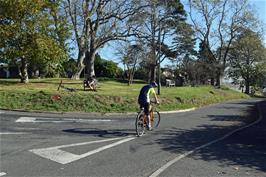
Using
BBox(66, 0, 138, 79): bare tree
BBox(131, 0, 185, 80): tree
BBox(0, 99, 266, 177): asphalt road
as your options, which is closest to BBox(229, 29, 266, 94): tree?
BBox(131, 0, 185, 80): tree

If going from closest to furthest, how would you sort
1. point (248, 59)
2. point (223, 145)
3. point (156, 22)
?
point (223, 145) < point (156, 22) < point (248, 59)

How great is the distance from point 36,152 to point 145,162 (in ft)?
8.20

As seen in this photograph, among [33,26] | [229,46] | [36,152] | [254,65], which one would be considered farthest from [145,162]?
[254,65]

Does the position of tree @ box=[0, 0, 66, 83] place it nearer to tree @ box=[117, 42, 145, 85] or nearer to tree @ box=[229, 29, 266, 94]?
tree @ box=[117, 42, 145, 85]

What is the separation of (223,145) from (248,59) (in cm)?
6732

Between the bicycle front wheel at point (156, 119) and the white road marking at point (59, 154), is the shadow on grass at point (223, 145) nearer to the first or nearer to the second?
the bicycle front wheel at point (156, 119)

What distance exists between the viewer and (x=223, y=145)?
10891 mm

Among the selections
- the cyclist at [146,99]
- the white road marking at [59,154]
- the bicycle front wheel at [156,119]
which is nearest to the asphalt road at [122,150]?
the white road marking at [59,154]

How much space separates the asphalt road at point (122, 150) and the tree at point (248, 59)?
180 feet

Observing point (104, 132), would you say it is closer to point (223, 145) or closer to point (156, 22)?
point (223, 145)

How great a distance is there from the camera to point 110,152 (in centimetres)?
932

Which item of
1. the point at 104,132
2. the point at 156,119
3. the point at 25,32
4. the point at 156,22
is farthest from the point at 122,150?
the point at 156,22

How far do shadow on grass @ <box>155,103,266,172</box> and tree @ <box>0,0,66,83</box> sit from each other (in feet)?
48.3

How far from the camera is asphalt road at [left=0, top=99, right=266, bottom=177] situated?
764 centimetres
